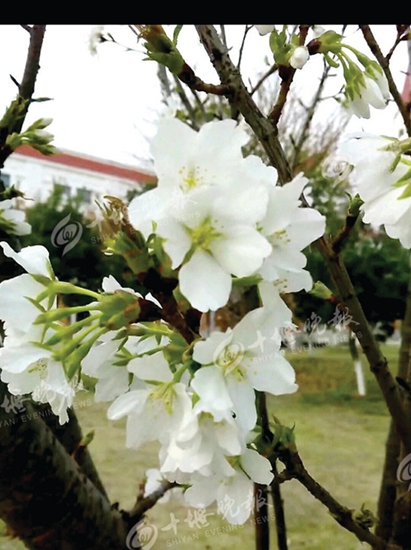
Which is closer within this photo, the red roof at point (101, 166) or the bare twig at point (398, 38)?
the bare twig at point (398, 38)

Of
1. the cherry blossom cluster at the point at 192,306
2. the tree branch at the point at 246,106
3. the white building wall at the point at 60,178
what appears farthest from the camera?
the white building wall at the point at 60,178

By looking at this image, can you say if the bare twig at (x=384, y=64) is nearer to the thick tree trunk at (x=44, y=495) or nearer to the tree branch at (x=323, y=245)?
the tree branch at (x=323, y=245)

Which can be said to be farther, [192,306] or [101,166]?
[101,166]

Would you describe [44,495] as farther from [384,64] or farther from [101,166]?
[101,166]

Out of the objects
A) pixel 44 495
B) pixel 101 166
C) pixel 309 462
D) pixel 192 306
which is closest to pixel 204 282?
pixel 192 306

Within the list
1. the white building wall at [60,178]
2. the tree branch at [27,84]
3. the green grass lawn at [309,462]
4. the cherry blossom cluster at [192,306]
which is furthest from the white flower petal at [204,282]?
the white building wall at [60,178]

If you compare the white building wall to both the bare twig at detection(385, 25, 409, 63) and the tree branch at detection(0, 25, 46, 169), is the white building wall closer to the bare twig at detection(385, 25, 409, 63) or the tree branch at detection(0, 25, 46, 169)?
the tree branch at detection(0, 25, 46, 169)

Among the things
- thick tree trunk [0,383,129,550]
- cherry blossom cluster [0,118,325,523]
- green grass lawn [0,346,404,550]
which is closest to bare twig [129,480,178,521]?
thick tree trunk [0,383,129,550]

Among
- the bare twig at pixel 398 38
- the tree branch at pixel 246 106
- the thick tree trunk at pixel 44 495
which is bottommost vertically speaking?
the thick tree trunk at pixel 44 495
